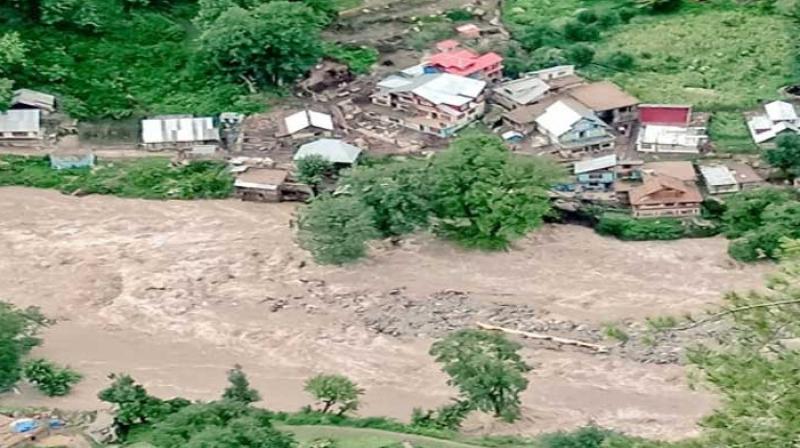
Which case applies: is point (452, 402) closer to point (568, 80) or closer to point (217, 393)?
point (217, 393)

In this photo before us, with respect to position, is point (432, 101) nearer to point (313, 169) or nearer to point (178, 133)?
point (313, 169)

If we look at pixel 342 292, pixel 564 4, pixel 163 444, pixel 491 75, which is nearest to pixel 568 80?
pixel 491 75

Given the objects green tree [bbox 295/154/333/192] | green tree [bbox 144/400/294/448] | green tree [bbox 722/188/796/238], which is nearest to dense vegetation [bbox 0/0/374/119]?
green tree [bbox 295/154/333/192]

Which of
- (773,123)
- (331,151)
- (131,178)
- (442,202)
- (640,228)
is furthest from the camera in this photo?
(773,123)

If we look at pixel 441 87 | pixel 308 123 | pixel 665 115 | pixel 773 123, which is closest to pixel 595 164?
pixel 665 115

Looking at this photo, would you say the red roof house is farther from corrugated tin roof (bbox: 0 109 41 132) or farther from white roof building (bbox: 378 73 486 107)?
corrugated tin roof (bbox: 0 109 41 132)
